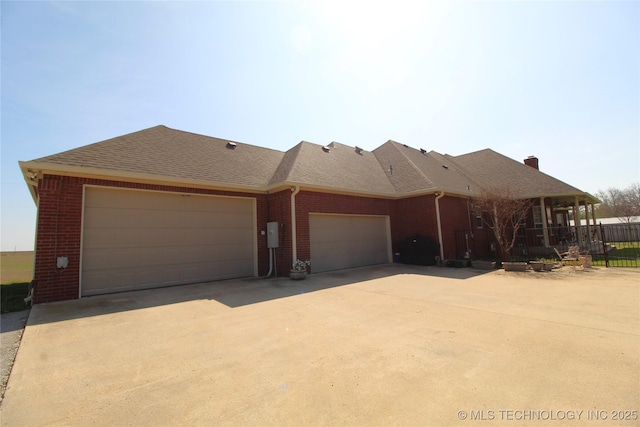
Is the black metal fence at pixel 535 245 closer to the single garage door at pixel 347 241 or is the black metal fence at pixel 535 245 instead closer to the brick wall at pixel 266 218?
the brick wall at pixel 266 218

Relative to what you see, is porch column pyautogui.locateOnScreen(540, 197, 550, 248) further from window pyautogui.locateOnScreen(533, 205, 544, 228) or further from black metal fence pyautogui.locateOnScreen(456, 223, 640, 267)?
window pyautogui.locateOnScreen(533, 205, 544, 228)

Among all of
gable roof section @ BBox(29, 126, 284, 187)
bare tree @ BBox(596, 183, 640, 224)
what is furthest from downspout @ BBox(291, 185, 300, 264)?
bare tree @ BBox(596, 183, 640, 224)

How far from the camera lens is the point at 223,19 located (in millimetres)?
7203

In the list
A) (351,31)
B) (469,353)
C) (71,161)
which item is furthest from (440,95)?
(71,161)

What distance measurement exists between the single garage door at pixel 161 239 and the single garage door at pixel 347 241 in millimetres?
2563

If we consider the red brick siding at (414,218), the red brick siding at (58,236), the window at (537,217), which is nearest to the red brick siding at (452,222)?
the red brick siding at (414,218)

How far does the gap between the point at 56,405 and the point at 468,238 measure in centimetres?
1439

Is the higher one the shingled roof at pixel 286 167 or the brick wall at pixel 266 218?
the shingled roof at pixel 286 167

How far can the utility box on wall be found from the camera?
9789 millimetres

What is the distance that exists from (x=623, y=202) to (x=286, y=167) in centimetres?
4844

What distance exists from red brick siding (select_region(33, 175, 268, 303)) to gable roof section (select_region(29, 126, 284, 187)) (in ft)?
1.93

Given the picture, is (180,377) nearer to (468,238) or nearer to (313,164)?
(313,164)

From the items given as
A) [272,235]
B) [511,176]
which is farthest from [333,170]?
[511,176]

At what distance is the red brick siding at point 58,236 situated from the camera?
653cm
